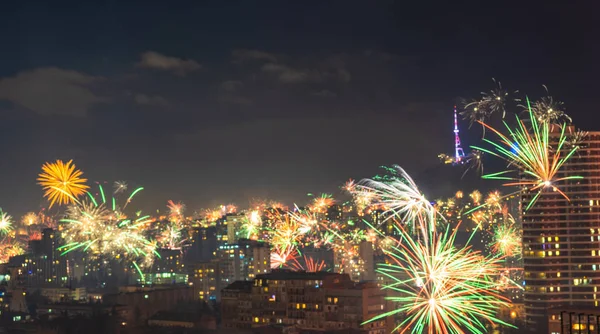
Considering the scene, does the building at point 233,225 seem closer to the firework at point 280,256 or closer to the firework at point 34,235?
the firework at point 280,256

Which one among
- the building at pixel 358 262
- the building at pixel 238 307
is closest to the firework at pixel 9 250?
the building at pixel 358 262

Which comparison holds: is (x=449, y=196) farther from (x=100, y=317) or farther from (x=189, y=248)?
(x=100, y=317)

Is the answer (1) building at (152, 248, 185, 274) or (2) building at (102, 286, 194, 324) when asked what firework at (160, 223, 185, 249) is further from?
(2) building at (102, 286, 194, 324)

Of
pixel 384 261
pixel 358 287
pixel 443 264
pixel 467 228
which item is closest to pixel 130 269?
pixel 384 261

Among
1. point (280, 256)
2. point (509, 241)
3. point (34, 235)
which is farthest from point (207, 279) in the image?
point (34, 235)

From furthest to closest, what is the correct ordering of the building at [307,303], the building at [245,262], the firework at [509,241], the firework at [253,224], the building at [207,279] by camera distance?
the firework at [253,224] → the building at [207,279] → the building at [245,262] → the firework at [509,241] → the building at [307,303]

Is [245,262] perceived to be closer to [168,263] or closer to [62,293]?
[62,293]

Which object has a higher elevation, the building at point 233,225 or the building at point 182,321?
the building at point 233,225
